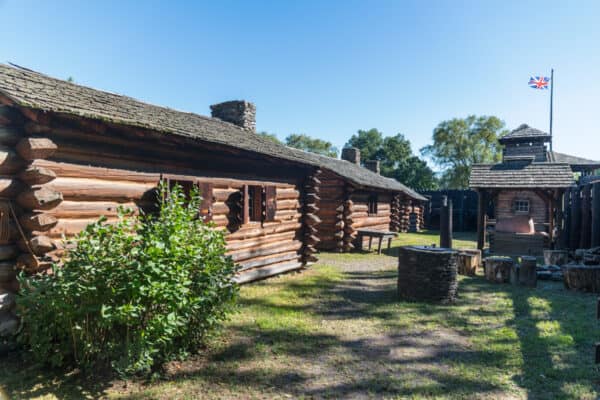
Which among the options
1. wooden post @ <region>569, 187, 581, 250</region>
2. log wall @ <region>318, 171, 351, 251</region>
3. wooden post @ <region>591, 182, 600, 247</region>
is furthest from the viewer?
log wall @ <region>318, 171, 351, 251</region>

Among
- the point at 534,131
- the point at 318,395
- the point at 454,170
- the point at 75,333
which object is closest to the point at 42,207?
the point at 75,333

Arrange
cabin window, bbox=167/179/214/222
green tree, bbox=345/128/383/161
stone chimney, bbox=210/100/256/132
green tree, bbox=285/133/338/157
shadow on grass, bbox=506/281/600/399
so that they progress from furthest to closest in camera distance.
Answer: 1. green tree, bbox=285/133/338/157
2. green tree, bbox=345/128/383/161
3. stone chimney, bbox=210/100/256/132
4. cabin window, bbox=167/179/214/222
5. shadow on grass, bbox=506/281/600/399

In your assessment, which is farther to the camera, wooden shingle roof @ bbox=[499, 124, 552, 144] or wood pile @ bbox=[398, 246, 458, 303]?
wooden shingle roof @ bbox=[499, 124, 552, 144]

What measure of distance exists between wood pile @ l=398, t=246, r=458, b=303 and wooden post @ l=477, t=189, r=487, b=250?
25.0ft

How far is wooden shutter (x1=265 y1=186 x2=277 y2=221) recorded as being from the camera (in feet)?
30.7

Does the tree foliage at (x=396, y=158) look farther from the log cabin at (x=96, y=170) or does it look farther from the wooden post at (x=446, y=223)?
the log cabin at (x=96, y=170)

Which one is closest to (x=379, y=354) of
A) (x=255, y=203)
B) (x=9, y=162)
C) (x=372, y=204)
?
(x=255, y=203)

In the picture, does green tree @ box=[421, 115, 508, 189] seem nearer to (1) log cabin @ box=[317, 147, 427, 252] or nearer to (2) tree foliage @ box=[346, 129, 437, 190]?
(2) tree foliage @ box=[346, 129, 437, 190]

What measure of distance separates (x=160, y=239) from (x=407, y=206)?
24.0m

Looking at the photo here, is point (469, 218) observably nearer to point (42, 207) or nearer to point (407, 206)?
point (407, 206)

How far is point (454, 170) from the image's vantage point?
51094 millimetres

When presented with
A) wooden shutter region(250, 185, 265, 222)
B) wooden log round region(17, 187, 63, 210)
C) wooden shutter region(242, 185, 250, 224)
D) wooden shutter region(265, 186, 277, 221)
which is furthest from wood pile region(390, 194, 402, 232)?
wooden log round region(17, 187, 63, 210)

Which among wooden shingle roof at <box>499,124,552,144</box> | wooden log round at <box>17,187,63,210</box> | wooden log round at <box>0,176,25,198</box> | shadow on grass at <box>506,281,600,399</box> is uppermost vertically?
wooden shingle roof at <box>499,124,552,144</box>

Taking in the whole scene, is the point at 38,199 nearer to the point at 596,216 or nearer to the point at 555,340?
the point at 555,340
